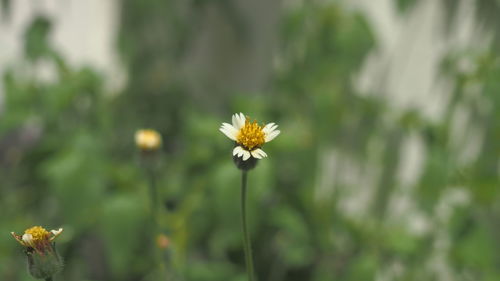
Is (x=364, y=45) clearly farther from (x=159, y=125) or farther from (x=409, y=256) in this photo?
(x=159, y=125)

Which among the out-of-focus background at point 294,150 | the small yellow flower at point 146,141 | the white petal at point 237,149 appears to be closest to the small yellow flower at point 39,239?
the white petal at point 237,149

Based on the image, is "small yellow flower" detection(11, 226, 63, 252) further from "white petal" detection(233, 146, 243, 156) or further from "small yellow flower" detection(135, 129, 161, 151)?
"small yellow flower" detection(135, 129, 161, 151)

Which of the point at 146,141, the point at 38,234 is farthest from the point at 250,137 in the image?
the point at 146,141

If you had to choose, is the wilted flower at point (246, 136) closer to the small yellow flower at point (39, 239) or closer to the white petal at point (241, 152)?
the white petal at point (241, 152)

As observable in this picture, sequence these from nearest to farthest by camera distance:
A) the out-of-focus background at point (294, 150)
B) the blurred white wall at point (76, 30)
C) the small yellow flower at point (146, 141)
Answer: the small yellow flower at point (146, 141) → the out-of-focus background at point (294, 150) → the blurred white wall at point (76, 30)

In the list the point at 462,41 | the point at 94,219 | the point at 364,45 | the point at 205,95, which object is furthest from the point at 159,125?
the point at 462,41

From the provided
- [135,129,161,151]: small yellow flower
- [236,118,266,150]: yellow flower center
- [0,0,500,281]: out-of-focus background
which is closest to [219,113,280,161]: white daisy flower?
[236,118,266,150]: yellow flower center

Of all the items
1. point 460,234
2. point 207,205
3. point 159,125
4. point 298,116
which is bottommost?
point 460,234
